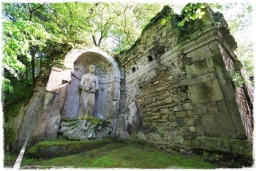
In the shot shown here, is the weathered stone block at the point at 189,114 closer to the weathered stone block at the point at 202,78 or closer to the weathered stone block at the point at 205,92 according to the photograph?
the weathered stone block at the point at 205,92

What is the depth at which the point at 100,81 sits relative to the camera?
21.1 ft

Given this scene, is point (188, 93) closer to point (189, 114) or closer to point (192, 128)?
point (189, 114)

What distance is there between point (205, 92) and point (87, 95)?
161 inches

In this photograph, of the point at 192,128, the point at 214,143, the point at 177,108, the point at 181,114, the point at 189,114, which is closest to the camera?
the point at 214,143

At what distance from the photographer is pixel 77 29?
609 cm

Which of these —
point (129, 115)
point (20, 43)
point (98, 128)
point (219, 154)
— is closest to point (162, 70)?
point (129, 115)

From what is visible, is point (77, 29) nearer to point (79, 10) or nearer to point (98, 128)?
point (79, 10)

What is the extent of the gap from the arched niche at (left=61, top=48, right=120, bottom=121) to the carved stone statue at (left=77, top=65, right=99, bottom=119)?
405 millimetres

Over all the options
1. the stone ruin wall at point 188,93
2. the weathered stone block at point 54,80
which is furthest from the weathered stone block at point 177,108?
the weathered stone block at point 54,80

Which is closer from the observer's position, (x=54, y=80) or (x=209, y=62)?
(x=209, y=62)

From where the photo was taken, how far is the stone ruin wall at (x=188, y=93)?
2.59 metres

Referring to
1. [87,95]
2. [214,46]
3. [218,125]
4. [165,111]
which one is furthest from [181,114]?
[87,95]

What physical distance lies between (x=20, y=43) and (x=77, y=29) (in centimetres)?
426

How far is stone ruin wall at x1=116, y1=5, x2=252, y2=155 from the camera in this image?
2.59m
